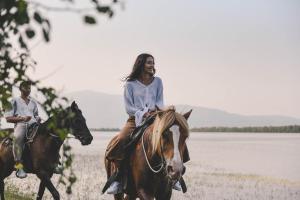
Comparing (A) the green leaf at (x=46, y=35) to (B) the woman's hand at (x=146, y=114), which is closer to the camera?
(A) the green leaf at (x=46, y=35)

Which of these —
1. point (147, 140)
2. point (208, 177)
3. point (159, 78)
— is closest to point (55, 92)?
point (147, 140)

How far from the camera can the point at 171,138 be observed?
6.19m

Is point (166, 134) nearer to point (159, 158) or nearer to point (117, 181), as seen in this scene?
point (159, 158)

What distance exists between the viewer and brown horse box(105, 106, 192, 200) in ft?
20.2

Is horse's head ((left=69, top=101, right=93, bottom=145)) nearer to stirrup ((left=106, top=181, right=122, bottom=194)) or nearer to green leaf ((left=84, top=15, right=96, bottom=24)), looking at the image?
stirrup ((left=106, top=181, right=122, bottom=194))

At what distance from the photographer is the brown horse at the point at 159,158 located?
6.14 metres

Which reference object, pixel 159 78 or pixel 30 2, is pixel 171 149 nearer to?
pixel 159 78

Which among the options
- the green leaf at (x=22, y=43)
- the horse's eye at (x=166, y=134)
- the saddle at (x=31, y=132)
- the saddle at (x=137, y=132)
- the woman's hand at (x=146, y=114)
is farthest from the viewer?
the saddle at (x=31, y=132)

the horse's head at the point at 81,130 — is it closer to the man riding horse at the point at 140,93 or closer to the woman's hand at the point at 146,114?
the man riding horse at the point at 140,93

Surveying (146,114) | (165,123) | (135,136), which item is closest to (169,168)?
(165,123)

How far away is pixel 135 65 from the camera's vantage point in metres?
8.02

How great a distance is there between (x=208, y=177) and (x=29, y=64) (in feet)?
69.4

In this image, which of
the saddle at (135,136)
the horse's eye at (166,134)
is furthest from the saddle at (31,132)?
the horse's eye at (166,134)

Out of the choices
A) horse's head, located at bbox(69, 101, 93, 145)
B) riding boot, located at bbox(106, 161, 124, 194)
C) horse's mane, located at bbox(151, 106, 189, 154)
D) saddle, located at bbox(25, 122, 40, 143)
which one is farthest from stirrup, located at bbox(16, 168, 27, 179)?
horse's mane, located at bbox(151, 106, 189, 154)
